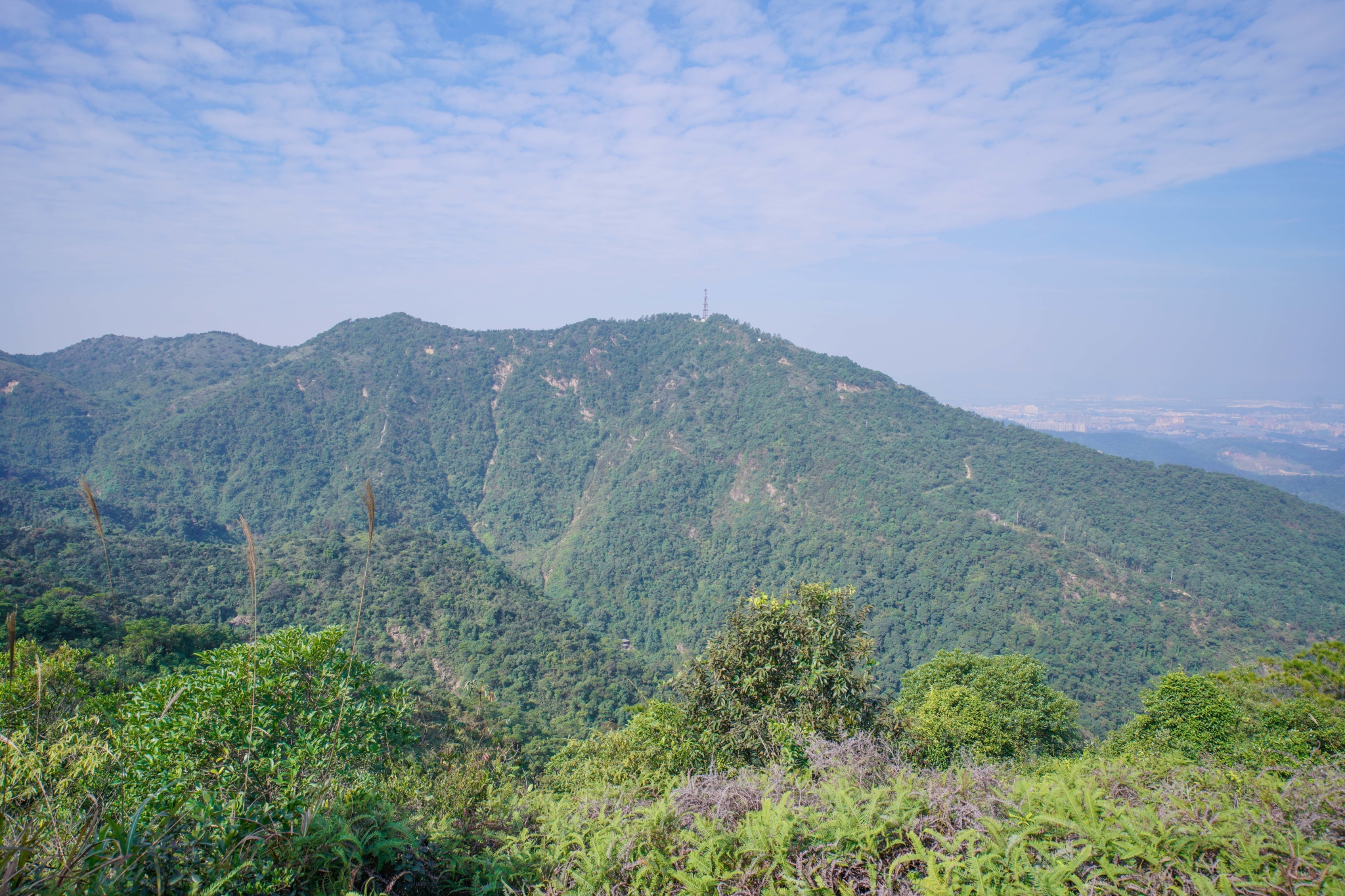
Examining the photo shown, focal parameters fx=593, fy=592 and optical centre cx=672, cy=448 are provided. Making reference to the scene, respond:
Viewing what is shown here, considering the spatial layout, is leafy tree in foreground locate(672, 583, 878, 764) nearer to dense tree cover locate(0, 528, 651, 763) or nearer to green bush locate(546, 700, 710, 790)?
green bush locate(546, 700, 710, 790)

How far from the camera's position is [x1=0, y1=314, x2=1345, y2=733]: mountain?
66750mm

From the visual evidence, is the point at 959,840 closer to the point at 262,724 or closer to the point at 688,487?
the point at 262,724

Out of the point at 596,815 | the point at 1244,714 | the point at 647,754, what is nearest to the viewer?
the point at 596,815

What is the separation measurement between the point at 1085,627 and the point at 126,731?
75300mm

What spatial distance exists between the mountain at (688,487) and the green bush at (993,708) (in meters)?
32.8

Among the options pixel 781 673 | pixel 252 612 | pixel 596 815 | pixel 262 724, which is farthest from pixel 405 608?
pixel 252 612

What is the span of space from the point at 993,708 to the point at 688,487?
83643 mm

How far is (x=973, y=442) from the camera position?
4168 inches

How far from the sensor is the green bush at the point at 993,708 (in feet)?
75.2

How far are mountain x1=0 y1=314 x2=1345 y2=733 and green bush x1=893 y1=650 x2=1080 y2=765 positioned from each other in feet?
108

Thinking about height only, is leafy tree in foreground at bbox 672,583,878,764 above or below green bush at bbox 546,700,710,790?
above

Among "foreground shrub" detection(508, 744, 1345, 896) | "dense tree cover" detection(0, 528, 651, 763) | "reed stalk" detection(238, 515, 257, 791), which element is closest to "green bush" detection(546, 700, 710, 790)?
"foreground shrub" detection(508, 744, 1345, 896)

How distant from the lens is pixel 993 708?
24875mm

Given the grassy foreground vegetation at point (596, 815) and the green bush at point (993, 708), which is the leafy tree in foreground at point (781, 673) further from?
the green bush at point (993, 708)
